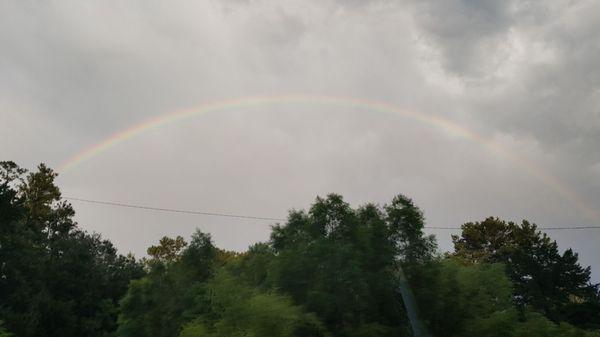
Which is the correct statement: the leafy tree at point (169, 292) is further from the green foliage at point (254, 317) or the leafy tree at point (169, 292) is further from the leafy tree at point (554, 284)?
the leafy tree at point (554, 284)

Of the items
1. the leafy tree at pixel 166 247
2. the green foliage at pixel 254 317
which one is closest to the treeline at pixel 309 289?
the green foliage at pixel 254 317

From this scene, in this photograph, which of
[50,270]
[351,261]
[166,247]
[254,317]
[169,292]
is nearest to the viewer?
[254,317]

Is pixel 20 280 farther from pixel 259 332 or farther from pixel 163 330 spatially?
pixel 259 332

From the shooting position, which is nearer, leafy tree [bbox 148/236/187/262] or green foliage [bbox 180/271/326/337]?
green foliage [bbox 180/271/326/337]

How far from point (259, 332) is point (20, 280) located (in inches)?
819

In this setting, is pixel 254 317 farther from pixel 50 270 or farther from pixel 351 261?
pixel 50 270

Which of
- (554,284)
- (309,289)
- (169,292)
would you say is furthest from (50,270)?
(554,284)

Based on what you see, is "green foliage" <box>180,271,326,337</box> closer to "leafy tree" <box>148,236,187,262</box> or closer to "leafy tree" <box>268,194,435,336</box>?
"leafy tree" <box>268,194,435,336</box>

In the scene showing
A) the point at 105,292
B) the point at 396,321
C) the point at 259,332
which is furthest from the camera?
the point at 105,292

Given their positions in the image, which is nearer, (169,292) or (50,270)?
(169,292)

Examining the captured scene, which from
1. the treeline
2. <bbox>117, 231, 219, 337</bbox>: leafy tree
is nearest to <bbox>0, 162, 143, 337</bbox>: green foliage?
the treeline

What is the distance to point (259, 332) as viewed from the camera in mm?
14055

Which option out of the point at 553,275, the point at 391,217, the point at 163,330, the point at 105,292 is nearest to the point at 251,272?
the point at 163,330

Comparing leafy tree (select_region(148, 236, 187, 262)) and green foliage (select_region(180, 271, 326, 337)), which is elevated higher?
leafy tree (select_region(148, 236, 187, 262))
